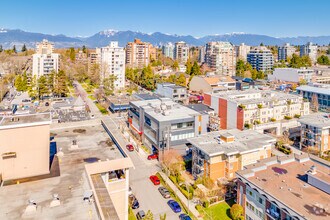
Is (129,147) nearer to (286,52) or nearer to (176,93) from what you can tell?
(176,93)

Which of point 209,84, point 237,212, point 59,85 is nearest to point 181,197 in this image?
point 237,212

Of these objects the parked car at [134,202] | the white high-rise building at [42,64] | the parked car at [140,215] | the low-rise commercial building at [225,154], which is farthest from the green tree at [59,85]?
the parked car at [140,215]

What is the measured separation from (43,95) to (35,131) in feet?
150

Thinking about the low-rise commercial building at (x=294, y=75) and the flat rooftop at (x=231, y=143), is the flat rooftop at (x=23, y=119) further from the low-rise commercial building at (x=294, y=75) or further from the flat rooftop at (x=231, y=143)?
the low-rise commercial building at (x=294, y=75)

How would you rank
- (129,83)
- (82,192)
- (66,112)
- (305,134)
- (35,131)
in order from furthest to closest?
(129,83) < (66,112) < (305,134) < (35,131) < (82,192)

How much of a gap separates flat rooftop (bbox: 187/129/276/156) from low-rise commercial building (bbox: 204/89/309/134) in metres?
8.60

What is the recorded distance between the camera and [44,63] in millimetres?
64750

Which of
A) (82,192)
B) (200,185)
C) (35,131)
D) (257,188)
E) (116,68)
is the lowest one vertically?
(200,185)

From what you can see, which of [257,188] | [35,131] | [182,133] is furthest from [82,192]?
[182,133]

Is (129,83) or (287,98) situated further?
(129,83)

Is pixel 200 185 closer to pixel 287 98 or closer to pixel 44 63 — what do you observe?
pixel 287 98

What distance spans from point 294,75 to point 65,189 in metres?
60.2

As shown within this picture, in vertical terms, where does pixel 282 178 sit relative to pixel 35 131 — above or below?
below

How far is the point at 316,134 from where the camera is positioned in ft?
96.6
